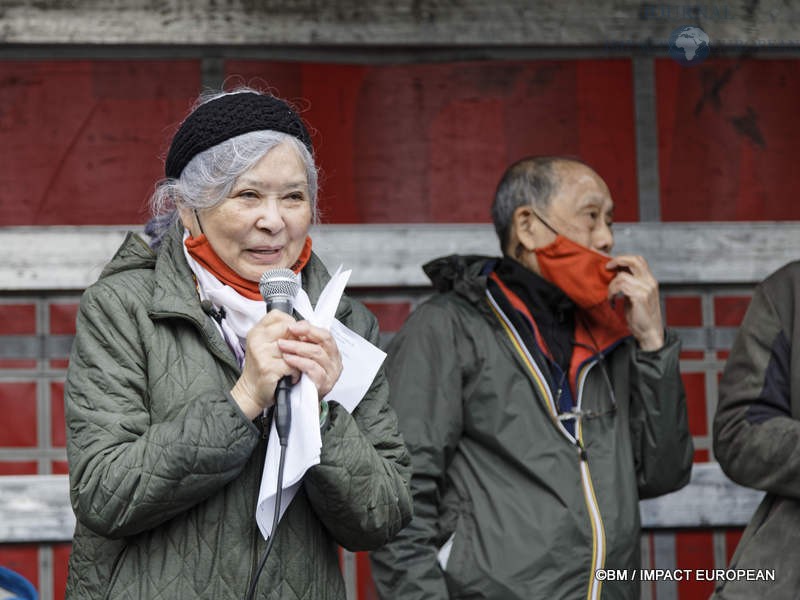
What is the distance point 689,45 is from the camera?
192 inches

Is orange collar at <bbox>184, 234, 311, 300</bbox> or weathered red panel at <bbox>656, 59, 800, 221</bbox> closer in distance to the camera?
orange collar at <bbox>184, 234, 311, 300</bbox>

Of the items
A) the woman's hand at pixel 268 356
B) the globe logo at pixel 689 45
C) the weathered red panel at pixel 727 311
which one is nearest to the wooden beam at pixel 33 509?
the woman's hand at pixel 268 356

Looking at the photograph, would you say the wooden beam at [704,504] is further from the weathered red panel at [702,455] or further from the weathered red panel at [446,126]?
the weathered red panel at [446,126]

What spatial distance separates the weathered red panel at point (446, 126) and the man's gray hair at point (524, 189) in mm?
582

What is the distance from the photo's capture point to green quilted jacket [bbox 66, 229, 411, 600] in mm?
2350

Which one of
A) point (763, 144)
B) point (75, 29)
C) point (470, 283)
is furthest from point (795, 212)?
point (75, 29)

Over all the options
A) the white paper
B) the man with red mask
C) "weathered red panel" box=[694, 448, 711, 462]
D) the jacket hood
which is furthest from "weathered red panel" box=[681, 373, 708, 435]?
the jacket hood

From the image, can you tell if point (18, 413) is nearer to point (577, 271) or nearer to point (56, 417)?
point (56, 417)

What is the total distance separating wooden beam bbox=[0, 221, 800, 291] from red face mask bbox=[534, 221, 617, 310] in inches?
28.0

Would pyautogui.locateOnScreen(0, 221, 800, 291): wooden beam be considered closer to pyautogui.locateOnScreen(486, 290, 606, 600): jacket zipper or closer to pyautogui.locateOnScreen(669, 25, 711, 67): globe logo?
pyautogui.locateOnScreen(669, 25, 711, 67): globe logo

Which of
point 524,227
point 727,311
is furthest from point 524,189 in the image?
point 727,311

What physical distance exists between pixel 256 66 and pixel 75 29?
0.62 meters

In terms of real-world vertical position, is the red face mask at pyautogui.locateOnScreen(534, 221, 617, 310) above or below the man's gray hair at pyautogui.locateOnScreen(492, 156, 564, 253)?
below

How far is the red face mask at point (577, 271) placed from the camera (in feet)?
12.7
